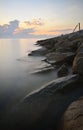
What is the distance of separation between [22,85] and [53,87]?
4.33 meters

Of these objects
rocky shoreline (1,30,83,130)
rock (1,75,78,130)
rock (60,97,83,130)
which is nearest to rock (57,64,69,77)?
rocky shoreline (1,30,83,130)

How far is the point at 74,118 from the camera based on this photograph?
7.01 meters

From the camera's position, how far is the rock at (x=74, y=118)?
661 centimetres

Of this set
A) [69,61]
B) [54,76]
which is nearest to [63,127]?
[54,76]

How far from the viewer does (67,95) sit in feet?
34.3

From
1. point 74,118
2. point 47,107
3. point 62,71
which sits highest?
point 62,71

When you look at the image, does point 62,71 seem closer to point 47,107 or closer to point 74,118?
point 47,107

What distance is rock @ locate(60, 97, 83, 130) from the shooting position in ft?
21.7

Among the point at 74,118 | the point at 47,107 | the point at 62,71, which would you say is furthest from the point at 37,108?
the point at 62,71

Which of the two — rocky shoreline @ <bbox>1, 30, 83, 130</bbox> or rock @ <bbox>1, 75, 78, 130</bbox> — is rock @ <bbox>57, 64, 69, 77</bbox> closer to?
rocky shoreline @ <bbox>1, 30, 83, 130</bbox>

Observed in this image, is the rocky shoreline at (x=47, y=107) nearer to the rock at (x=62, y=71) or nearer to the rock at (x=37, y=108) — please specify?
the rock at (x=37, y=108)

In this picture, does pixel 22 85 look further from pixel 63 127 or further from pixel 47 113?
pixel 63 127

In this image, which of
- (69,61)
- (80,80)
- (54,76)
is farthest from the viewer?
(69,61)

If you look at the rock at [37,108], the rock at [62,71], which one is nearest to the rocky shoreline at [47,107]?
the rock at [37,108]
